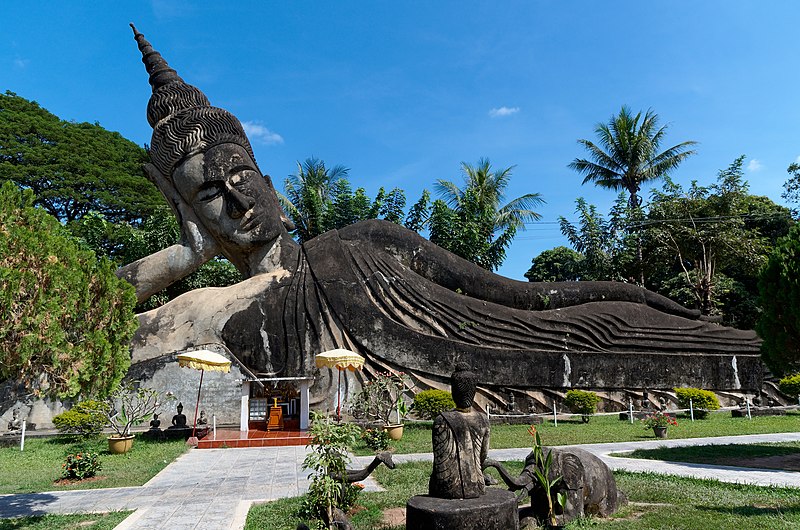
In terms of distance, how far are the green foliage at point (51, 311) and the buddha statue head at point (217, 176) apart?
763 cm

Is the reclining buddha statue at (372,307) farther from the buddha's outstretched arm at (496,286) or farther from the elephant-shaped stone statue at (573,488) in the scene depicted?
the elephant-shaped stone statue at (573,488)

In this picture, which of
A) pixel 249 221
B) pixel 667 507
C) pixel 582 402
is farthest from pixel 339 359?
pixel 667 507

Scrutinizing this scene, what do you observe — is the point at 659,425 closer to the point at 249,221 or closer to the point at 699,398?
the point at 699,398

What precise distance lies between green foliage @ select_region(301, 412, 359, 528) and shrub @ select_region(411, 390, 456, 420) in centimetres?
603

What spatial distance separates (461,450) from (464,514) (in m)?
0.48

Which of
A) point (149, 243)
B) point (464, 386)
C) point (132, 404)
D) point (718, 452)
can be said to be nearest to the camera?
point (464, 386)

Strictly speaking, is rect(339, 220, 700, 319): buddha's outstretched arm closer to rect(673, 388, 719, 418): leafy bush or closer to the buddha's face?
rect(673, 388, 719, 418): leafy bush

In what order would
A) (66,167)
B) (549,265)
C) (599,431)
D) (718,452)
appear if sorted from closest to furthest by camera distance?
(718,452), (599,431), (66,167), (549,265)

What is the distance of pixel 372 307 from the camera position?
12.9 metres

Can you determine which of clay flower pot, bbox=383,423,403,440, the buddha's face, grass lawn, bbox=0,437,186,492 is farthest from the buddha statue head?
clay flower pot, bbox=383,423,403,440

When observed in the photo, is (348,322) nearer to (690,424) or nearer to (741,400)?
(690,424)

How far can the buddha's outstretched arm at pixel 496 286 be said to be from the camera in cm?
1396

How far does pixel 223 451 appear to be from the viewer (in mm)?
9938

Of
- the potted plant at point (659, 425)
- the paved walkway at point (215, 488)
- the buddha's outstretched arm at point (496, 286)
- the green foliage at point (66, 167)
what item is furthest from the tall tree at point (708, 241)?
the green foliage at point (66, 167)
